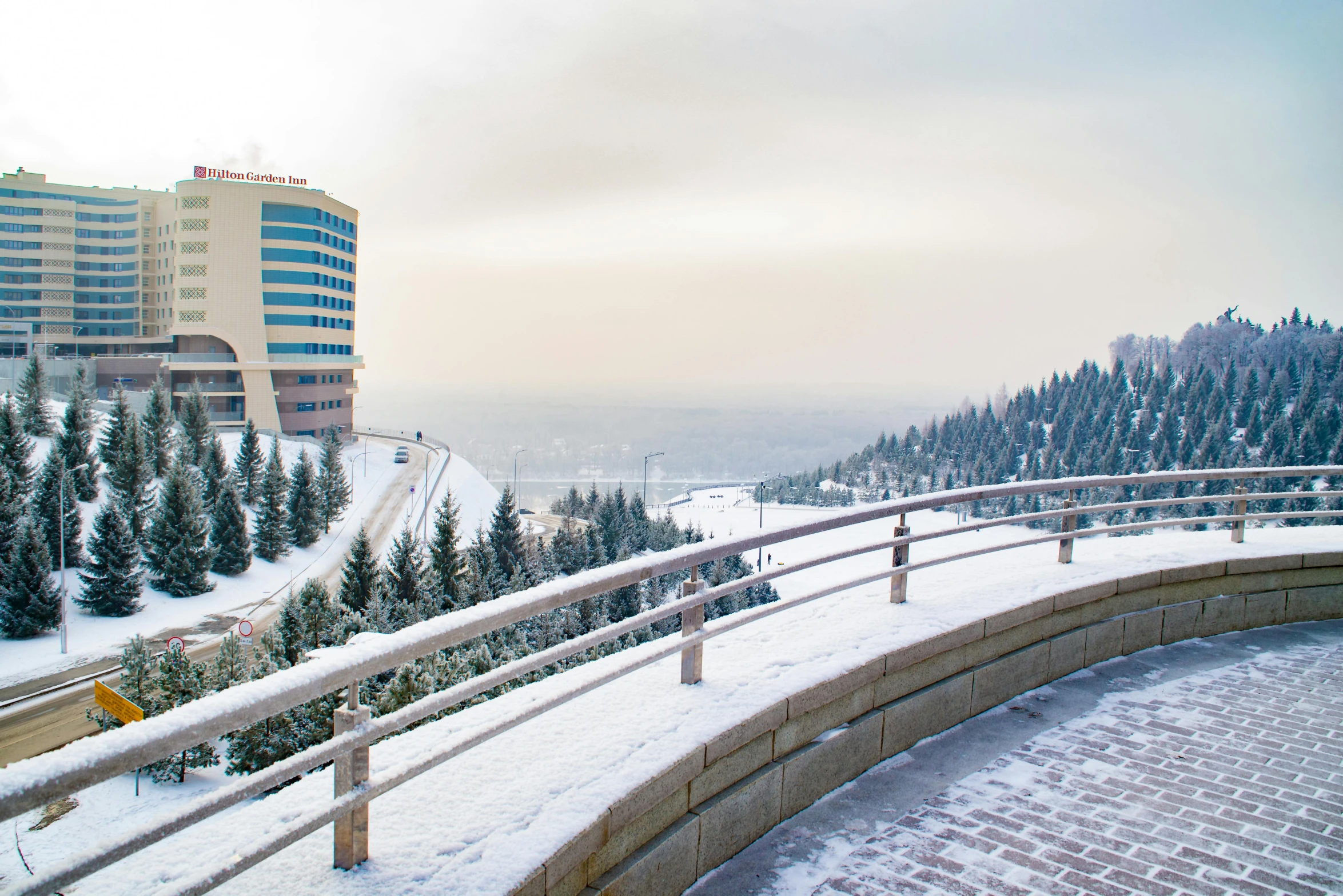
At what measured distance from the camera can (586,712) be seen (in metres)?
3.92

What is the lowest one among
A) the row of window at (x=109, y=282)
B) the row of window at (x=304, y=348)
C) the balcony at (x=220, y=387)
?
the balcony at (x=220, y=387)

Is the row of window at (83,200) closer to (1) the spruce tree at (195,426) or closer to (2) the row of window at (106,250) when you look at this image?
(2) the row of window at (106,250)

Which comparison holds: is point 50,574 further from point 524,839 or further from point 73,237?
point 73,237

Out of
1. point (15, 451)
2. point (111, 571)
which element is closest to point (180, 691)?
point (111, 571)

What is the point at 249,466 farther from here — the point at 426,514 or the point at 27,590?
the point at 27,590

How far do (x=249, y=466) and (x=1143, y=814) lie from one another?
63.0 metres

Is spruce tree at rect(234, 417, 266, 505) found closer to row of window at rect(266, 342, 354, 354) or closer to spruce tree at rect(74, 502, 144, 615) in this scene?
spruce tree at rect(74, 502, 144, 615)

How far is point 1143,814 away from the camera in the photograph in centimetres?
424

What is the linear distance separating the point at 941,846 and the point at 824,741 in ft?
2.25

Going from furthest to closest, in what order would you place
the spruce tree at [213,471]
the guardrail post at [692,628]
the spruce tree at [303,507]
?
the spruce tree at [303,507], the spruce tree at [213,471], the guardrail post at [692,628]

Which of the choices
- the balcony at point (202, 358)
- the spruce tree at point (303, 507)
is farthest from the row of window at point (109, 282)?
the spruce tree at point (303, 507)

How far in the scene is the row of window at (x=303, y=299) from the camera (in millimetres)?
84000

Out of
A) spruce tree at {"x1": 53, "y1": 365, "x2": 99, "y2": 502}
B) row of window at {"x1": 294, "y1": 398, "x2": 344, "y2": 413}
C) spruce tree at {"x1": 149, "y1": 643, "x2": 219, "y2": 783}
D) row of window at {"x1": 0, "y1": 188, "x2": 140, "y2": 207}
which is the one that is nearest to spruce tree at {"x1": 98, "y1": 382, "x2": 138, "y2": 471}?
spruce tree at {"x1": 53, "y1": 365, "x2": 99, "y2": 502}

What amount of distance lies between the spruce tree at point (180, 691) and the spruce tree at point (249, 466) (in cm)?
3671
